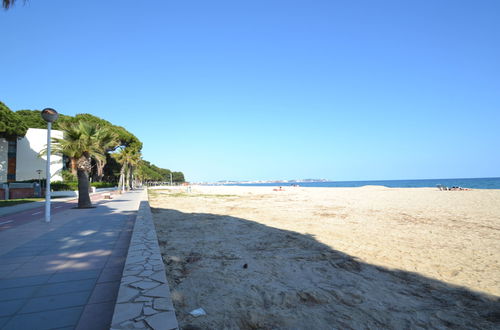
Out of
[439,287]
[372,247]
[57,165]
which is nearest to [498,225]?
[372,247]

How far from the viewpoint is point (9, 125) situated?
25.1 m

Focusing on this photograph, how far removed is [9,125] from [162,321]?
3324 cm

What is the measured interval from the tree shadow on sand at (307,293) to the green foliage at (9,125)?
96.0ft

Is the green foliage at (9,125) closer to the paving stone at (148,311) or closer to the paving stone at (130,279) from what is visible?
the paving stone at (130,279)

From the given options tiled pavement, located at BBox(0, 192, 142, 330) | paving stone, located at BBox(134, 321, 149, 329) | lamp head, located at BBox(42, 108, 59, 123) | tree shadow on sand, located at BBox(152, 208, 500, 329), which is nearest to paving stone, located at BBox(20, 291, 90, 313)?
tiled pavement, located at BBox(0, 192, 142, 330)

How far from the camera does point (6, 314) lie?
2.83 m

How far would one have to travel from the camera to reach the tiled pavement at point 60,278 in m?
2.74

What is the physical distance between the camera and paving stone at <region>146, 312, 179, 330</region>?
2.16 metres

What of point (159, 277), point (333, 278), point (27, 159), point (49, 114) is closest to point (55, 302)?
point (159, 277)

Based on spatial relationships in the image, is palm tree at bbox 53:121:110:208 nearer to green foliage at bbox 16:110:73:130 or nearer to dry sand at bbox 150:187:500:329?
dry sand at bbox 150:187:500:329

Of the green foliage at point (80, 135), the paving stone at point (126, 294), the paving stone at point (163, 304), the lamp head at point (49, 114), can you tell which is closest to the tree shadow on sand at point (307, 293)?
the paving stone at point (163, 304)

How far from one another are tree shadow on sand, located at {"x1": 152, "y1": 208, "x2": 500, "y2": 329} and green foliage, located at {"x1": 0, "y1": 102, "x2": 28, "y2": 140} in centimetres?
2925

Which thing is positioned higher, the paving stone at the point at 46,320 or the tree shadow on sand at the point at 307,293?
the paving stone at the point at 46,320

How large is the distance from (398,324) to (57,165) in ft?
156
